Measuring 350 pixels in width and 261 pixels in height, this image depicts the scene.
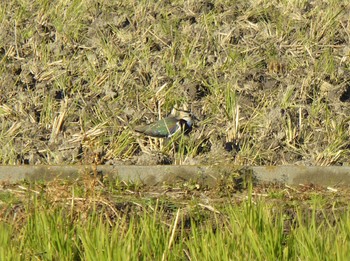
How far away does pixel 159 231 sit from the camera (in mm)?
4012

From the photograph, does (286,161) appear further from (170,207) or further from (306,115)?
(170,207)

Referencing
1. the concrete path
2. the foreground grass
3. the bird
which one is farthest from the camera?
the bird

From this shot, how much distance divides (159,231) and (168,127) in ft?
6.09

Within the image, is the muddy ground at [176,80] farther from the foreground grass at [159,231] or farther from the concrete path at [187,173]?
the foreground grass at [159,231]

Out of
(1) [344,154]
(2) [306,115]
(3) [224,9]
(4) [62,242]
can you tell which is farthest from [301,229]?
(3) [224,9]

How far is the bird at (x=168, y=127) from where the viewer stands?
5.82m

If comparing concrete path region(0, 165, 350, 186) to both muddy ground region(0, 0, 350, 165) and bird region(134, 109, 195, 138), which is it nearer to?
muddy ground region(0, 0, 350, 165)

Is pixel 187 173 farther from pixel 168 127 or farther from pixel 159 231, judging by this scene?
pixel 159 231

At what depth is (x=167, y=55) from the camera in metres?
6.80

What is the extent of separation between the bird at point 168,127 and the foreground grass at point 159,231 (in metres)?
0.91

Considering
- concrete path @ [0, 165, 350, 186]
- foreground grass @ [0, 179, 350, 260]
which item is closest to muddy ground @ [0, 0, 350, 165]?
concrete path @ [0, 165, 350, 186]

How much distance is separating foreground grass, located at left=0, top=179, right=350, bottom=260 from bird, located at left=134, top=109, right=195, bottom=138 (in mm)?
910

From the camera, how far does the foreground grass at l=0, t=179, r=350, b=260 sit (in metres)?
3.70

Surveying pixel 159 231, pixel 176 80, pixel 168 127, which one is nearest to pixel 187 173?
pixel 168 127
